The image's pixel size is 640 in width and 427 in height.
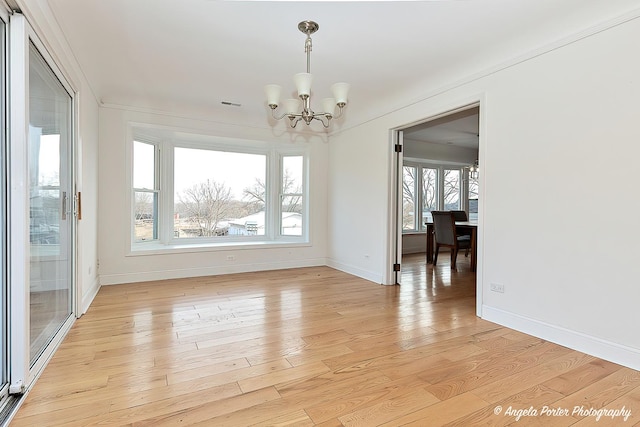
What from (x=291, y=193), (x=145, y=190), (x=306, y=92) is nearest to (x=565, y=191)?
(x=306, y=92)

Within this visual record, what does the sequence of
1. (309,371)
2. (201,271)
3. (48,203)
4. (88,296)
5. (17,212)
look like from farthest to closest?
(201,271)
(88,296)
(48,203)
(309,371)
(17,212)

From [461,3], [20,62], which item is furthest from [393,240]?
[20,62]

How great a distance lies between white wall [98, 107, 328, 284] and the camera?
166 inches

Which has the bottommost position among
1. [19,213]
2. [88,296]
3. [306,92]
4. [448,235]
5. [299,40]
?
[88,296]

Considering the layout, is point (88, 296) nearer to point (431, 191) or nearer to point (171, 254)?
point (171, 254)

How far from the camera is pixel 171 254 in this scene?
466cm

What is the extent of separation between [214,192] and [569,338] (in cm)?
480

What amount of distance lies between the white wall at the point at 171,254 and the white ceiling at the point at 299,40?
601mm

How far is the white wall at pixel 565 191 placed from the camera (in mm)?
2195

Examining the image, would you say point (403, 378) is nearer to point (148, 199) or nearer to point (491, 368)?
point (491, 368)

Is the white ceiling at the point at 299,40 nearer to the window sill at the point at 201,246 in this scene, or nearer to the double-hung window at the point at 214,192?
the double-hung window at the point at 214,192

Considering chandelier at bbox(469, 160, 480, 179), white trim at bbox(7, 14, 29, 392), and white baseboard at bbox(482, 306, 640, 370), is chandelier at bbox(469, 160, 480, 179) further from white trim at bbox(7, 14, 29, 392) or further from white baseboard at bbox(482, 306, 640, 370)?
white trim at bbox(7, 14, 29, 392)

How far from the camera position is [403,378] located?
2.01 m

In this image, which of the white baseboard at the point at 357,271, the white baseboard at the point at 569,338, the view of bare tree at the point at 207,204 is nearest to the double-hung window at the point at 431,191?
the white baseboard at the point at 357,271
